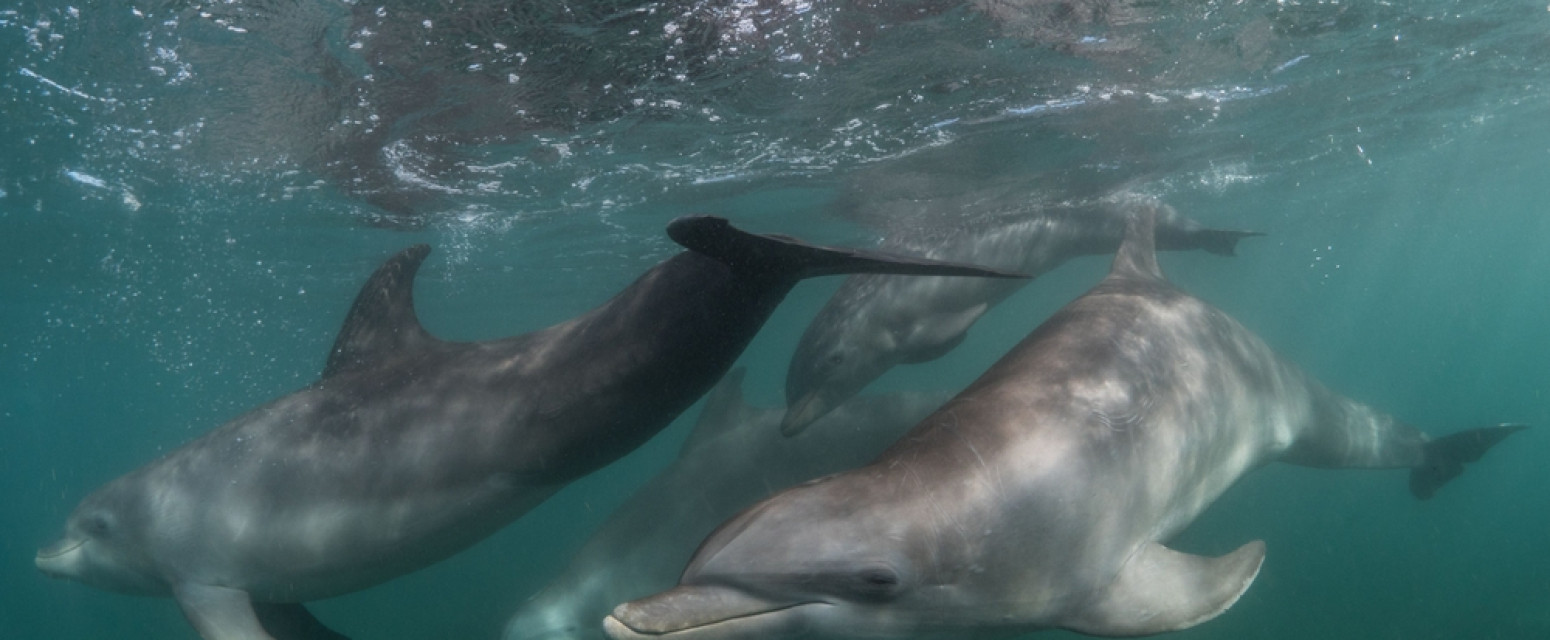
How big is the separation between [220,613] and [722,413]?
7.45 m

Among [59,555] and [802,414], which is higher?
[59,555]

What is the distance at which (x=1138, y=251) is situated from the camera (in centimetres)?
773

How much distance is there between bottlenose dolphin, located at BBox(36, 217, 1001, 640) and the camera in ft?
16.6

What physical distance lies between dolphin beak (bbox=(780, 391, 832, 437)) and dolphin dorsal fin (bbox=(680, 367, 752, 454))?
107 inches

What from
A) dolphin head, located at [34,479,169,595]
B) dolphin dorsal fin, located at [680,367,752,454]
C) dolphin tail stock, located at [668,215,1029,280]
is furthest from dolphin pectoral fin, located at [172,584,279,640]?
dolphin dorsal fin, located at [680,367,752,454]

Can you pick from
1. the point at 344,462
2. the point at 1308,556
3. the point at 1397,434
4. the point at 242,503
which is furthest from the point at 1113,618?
the point at 1308,556

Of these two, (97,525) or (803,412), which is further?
(803,412)

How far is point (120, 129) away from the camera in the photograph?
11.9 meters

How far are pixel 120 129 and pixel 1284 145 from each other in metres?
26.0

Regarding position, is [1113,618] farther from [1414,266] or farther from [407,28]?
[1414,266]

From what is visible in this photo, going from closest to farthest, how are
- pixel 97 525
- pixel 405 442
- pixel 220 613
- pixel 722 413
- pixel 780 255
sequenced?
pixel 780 255 → pixel 405 442 → pixel 220 613 → pixel 97 525 → pixel 722 413

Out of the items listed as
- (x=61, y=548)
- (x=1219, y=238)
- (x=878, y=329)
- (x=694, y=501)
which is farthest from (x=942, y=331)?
(x=61, y=548)

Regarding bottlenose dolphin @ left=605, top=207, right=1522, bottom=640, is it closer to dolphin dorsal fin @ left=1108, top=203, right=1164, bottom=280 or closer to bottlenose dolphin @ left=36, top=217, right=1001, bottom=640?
bottlenose dolphin @ left=36, top=217, right=1001, bottom=640

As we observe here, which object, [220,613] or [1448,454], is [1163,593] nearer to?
[220,613]
